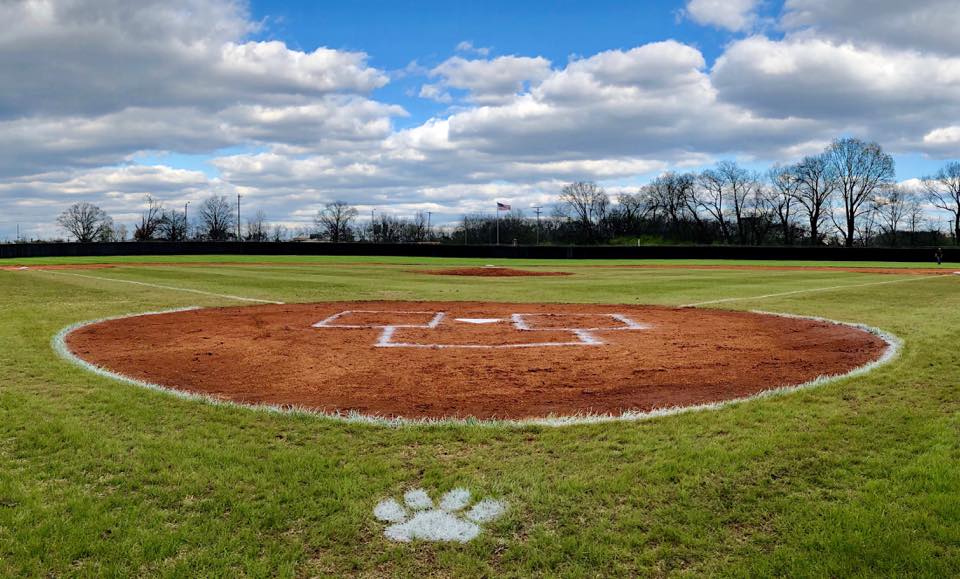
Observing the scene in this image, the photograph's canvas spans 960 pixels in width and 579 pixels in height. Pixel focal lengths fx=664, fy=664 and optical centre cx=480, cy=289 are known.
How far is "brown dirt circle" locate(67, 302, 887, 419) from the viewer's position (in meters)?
5.65

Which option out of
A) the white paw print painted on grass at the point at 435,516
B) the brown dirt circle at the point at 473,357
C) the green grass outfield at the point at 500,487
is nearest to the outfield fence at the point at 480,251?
the brown dirt circle at the point at 473,357

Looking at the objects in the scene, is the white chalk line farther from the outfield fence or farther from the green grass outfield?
the outfield fence

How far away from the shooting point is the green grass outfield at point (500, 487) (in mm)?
3053

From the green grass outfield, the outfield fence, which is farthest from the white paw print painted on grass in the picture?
the outfield fence

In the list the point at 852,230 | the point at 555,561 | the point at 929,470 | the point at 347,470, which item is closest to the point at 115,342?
the point at 347,470

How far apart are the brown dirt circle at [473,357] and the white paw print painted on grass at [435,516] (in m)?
1.50

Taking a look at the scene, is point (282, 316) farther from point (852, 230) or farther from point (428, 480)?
point (852, 230)

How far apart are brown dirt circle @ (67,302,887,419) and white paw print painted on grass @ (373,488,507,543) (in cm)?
150

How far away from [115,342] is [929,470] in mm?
8584

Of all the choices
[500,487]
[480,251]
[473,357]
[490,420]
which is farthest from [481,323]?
[480,251]

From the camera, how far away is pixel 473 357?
7.57 meters

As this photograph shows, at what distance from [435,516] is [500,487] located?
0.45 meters

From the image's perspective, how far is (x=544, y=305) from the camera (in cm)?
1364

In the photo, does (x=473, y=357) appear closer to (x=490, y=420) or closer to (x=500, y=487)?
(x=490, y=420)
